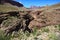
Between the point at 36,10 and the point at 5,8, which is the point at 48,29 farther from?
the point at 5,8

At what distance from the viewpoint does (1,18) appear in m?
7.88

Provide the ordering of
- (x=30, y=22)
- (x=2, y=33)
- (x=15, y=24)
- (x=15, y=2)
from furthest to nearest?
(x=15, y=2) < (x=30, y=22) < (x=15, y=24) < (x=2, y=33)

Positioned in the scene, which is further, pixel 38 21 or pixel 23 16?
pixel 38 21

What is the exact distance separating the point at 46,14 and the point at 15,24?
205 cm

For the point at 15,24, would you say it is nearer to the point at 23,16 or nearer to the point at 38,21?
the point at 23,16

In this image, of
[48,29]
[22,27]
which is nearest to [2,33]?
[22,27]

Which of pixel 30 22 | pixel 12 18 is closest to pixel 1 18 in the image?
pixel 12 18

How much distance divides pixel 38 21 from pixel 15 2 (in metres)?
1.54

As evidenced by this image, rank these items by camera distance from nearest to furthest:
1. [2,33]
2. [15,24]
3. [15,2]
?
1. [2,33]
2. [15,24]
3. [15,2]

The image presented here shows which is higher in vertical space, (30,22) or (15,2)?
(15,2)

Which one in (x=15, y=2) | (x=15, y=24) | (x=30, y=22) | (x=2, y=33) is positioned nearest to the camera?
(x=2, y=33)

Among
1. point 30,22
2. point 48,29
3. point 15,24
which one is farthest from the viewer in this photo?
point 30,22

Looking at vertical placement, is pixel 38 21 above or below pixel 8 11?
below

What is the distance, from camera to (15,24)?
7.87 meters
